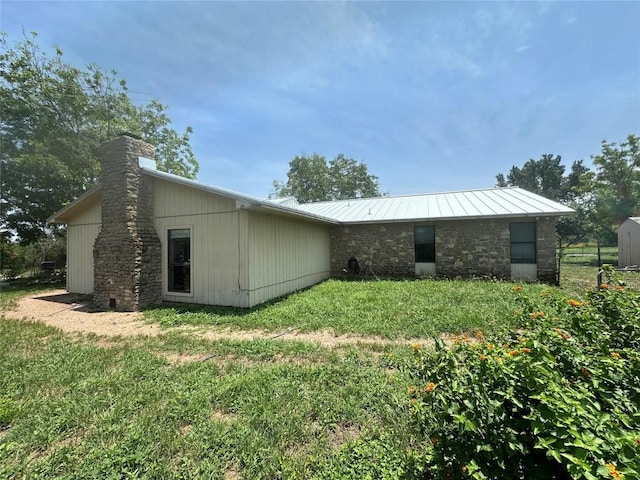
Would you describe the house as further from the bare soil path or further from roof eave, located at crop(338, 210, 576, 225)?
the bare soil path

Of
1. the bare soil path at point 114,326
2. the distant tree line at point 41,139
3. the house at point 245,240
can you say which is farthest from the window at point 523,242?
the distant tree line at point 41,139

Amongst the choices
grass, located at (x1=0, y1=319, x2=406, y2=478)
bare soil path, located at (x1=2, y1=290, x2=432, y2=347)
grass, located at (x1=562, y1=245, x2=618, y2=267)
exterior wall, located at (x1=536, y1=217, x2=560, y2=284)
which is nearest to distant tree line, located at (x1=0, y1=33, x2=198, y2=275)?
bare soil path, located at (x1=2, y1=290, x2=432, y2=347)

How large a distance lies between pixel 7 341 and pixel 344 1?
10.00 meters

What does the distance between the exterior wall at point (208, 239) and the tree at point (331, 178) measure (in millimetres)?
28413

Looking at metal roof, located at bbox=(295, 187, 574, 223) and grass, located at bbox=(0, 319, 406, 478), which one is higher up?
metal roof, located at bbox=(295, 187, 574, 223)

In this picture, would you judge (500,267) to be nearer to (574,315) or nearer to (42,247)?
(574,315)

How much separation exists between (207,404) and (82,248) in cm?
1012

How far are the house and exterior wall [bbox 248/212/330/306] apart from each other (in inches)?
1.3

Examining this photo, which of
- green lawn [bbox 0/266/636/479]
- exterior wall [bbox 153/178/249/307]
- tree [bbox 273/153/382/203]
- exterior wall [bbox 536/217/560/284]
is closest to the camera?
green lawn [bbox 0/266/636/479]

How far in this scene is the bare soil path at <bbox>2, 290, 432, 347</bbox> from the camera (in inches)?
193

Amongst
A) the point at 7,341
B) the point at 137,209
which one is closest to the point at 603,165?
the point at 137,209

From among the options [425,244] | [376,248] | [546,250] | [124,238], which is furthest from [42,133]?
[546,250]

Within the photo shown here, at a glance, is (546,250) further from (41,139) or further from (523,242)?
(41,139)

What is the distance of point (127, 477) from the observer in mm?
2012
